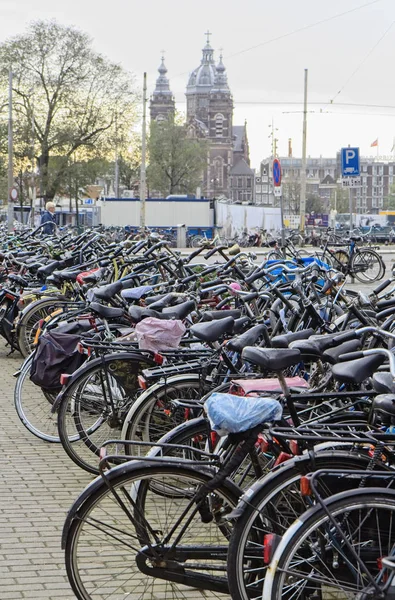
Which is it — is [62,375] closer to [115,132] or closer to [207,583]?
[207,583]

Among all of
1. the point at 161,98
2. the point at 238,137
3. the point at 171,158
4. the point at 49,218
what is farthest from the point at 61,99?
the point at 238,137

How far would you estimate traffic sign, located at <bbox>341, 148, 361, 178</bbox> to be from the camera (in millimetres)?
16078

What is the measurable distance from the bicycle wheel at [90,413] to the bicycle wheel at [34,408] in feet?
2.39

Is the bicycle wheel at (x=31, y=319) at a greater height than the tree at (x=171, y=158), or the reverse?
the tree at (x=171, y=158)

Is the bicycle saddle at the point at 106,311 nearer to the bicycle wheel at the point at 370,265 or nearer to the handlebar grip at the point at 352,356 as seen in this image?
the handlebar grip at the point at 352,356

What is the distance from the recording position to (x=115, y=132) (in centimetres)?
4981

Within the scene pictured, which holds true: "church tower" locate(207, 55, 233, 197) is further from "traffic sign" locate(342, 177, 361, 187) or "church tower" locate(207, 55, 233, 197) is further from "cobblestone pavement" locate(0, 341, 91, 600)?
"cobblestone pavement" locate(0, 341, 91, 600)

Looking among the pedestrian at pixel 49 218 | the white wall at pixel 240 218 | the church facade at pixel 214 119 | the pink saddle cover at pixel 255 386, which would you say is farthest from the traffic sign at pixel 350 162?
the church facade at pixel 214 119

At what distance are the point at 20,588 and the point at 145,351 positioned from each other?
1.82 m

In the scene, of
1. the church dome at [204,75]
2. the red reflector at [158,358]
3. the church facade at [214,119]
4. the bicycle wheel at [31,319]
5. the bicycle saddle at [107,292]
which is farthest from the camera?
the church dome at [204,75]

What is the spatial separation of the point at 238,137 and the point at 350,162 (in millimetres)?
133228

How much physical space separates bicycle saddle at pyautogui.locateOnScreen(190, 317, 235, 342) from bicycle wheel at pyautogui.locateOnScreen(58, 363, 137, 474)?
100 cm

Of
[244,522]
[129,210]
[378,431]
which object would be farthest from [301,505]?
[129,210]

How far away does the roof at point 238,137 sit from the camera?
14600 centimetres
